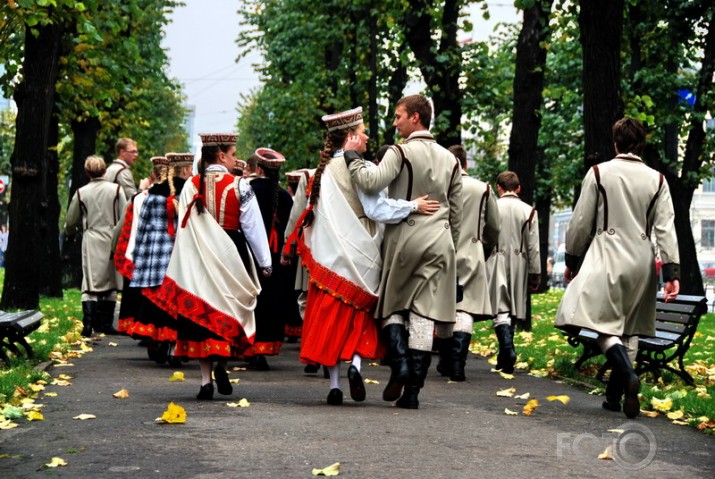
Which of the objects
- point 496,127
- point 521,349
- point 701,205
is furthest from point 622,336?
point 701,205

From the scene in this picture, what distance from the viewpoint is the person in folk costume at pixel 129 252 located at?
13198 millimetres

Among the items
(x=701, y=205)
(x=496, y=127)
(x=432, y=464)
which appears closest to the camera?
(x=432, y=464)

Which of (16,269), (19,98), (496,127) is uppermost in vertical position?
(496,127)

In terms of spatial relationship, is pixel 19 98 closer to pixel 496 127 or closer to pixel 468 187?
pixel 468 187

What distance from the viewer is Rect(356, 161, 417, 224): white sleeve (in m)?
9.28

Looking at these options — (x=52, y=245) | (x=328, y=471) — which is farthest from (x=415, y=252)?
(x=52, y=245)

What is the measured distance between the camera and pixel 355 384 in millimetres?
9320

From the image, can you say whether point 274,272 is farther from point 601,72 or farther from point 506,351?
point 601,72

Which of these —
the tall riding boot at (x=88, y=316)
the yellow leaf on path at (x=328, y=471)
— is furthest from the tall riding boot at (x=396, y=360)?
the tall riding boot at (x=88, y=316)

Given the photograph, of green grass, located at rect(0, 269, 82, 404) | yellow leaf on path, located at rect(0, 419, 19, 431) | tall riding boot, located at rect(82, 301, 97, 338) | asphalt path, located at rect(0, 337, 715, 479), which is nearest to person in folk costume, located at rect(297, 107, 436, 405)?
asphalt path, located at rect(0, 337, 715, 479)

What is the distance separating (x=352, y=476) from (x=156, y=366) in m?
6.71

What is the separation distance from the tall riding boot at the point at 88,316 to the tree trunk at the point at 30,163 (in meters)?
1.60

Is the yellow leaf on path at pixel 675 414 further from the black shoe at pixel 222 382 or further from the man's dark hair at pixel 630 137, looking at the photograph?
the black shoe at pixel 222 382

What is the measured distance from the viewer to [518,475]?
6543 millimetres
